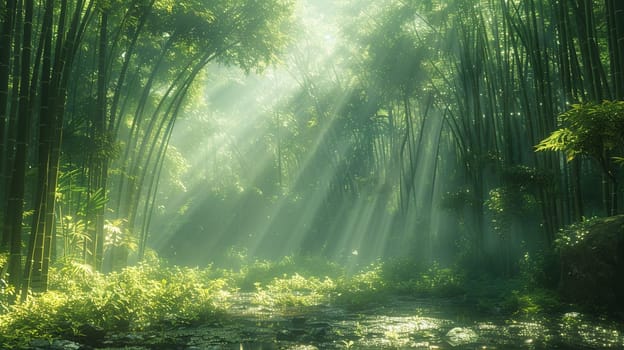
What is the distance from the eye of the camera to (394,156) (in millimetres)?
18625

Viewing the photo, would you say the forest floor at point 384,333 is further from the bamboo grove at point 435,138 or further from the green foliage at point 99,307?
the bamboo grove at point 435,138

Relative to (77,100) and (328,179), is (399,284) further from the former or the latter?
(328,179)

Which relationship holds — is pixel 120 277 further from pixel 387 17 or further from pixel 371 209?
pixel 371 209

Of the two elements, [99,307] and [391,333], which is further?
[99,307]

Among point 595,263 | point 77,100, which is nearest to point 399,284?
point 595,263

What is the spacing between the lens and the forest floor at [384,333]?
200 inches

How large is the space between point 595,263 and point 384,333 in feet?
9.75

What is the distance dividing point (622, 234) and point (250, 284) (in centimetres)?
920

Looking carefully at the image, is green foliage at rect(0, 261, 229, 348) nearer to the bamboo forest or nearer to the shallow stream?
the bamboo forest

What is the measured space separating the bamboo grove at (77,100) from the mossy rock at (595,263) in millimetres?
6280

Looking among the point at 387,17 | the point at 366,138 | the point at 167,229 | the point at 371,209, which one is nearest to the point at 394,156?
the point at 366,138

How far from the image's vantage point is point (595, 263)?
Result: 6.82 m

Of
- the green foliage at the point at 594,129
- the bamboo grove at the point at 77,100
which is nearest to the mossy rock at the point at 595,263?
the green foliage at the point at 594,129

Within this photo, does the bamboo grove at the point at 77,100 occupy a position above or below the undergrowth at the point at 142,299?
above
